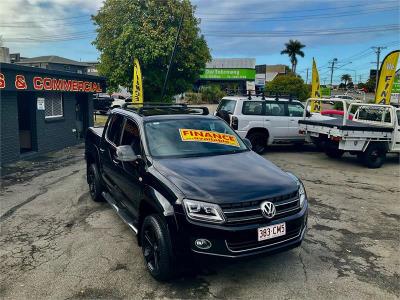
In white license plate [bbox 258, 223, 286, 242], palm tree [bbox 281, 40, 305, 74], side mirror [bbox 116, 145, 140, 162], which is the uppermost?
palm tree [bbox 281, 40, 305, 74]

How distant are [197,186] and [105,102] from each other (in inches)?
967

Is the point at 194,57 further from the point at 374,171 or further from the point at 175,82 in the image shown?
the point at 374,171

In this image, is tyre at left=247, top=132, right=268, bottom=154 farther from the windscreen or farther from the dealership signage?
the dealership signage

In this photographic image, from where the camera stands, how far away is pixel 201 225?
339 cm

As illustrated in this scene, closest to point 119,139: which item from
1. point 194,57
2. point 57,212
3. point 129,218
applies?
point 129,218

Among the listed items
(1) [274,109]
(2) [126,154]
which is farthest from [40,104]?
(2) [126,154]

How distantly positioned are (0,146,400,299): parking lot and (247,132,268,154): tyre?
428 cm

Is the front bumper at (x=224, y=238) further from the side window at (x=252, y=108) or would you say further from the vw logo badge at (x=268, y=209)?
the side window at (x=252, y=108)

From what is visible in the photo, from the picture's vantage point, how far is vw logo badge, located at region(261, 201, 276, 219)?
353cm

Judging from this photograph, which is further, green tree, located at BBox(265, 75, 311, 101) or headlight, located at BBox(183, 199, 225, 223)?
green tree, located at BBox(265, 75, 311, 101)

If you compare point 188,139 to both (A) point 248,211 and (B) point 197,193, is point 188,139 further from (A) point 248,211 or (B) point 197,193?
(A) point 248,211

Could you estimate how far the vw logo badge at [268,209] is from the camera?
139 inches

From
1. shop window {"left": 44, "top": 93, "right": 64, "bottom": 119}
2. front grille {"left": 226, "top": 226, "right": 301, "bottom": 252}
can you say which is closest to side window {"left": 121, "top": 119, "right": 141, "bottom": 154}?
front grille {"left": 226, "top": 226, "right": 301, "bottom": 252}

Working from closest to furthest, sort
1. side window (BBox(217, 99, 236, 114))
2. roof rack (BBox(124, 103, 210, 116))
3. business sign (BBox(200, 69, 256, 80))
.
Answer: roof rack (BBox(124, 103, 210, 116)) → side window (BBox(217, 99, 236, 114)) → business sign (BBox(200, 69, 256, 80))
